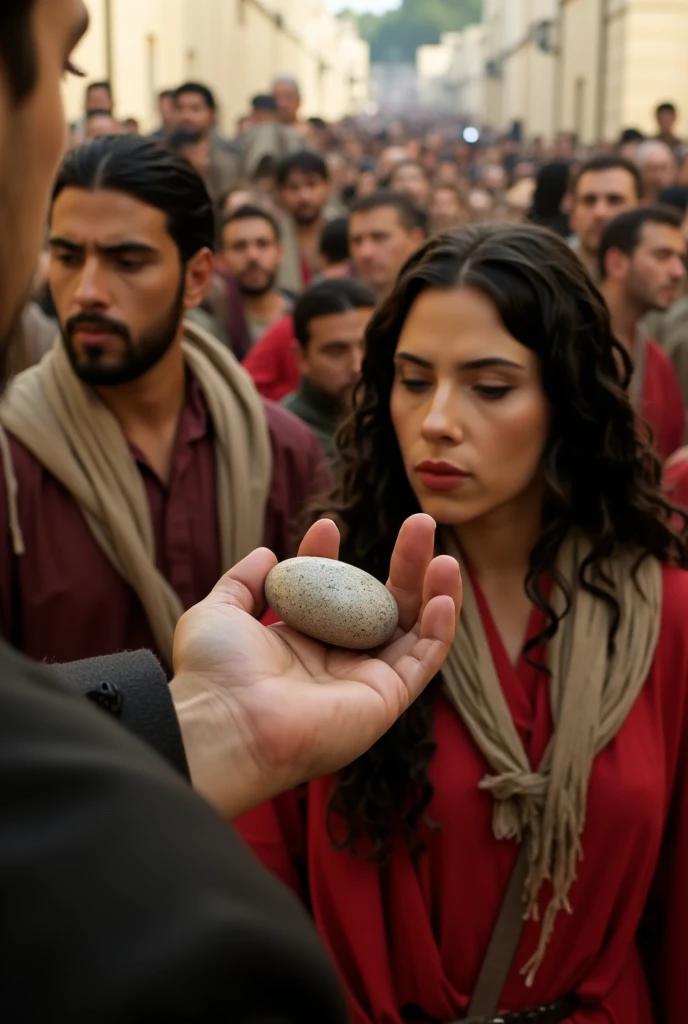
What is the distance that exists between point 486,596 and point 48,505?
1.18 meters

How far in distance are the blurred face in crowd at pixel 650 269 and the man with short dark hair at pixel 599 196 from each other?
3.99 ft

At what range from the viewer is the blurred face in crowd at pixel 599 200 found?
7152 millimetres

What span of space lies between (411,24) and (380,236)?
4306 inches

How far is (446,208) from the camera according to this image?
11.7 m

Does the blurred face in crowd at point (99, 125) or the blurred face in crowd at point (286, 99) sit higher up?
the blurred face in crowd at point (286, 99)

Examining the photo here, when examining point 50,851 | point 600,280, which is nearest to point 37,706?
point 50,851

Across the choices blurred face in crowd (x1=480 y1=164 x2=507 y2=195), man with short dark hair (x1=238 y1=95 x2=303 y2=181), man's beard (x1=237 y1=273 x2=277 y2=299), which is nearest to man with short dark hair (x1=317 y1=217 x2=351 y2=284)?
man's beard (x1=237 y1=273 x2=277 y2=299)

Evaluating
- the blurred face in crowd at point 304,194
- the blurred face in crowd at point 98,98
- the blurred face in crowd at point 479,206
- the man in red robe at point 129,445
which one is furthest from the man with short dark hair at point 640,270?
the blurred face in crowd at point 98,98

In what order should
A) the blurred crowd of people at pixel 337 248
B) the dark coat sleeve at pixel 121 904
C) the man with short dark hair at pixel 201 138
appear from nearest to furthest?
the dark coat sleeve at pixel 121 904 < the blurred crowd of people at pixel 337 248 < the man with short dark hair at pixel 201 138

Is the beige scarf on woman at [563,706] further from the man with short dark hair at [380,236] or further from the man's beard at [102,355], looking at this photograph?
the man with short dark hair at [380,236]

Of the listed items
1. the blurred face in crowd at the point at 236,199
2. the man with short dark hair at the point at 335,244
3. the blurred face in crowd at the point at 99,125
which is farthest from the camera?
the blurred face in crowd at the point at 99,125

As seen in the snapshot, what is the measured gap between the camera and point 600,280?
6074mm

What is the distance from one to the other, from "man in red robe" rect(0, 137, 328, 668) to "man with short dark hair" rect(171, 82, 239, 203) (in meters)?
6.83

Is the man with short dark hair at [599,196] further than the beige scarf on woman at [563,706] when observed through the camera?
Yes
